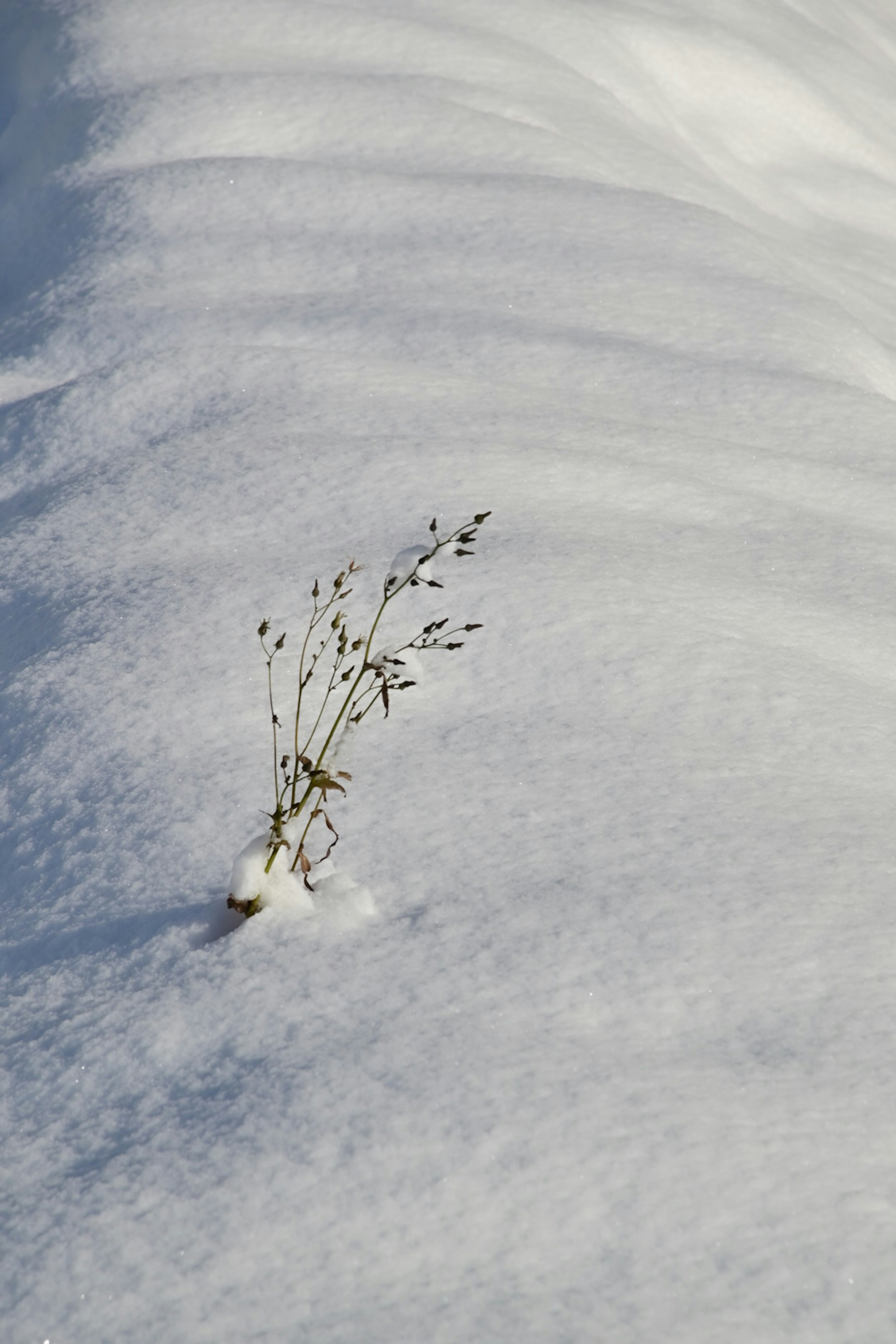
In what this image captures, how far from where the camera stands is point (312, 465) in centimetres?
183

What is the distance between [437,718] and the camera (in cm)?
142

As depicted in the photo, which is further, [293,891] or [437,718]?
[437,718]

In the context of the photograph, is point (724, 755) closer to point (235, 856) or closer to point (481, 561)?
point (481, 561)

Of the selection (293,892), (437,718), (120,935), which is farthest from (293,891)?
(437,718)

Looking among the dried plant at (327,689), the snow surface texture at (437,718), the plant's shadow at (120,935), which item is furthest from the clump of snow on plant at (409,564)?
the plant's shadow at (120,935)

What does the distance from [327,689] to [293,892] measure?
0.26m

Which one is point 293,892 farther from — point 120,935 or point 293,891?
point 120,935

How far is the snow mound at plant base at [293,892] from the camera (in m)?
1.11

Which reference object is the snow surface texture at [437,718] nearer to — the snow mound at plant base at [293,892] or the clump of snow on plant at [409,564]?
Result: the snow mound at plant base at [293,892]

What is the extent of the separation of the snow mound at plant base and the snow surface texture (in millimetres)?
12

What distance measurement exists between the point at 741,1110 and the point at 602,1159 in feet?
0.46

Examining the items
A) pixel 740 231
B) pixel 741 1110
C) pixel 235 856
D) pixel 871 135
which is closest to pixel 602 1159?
pixel 741 1110

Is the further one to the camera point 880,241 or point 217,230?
point 880,241

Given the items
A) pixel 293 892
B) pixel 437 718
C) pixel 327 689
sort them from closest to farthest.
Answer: pixel 293 892 → pixel 327 689 → pixel 437 718
